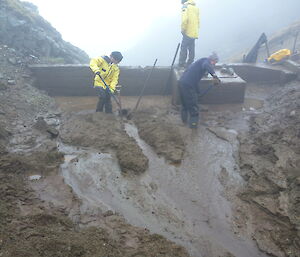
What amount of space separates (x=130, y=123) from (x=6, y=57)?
15.2 feet

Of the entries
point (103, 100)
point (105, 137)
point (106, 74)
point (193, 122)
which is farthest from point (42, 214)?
point (193, 122)

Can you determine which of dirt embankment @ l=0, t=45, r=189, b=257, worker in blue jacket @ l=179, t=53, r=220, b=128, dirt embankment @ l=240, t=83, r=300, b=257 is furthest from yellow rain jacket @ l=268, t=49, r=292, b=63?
dirt embankment @ l=0, t=45, r=189, b=257

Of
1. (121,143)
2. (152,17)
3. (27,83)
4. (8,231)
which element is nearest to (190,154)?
(121,143)

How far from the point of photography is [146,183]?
194 inches

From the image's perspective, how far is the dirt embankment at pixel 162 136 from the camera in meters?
5.72

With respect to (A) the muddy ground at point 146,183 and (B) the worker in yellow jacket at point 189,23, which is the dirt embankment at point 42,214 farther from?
(B) the worker in yellow jacket at point 189,23

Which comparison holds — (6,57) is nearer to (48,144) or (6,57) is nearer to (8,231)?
(48,144)

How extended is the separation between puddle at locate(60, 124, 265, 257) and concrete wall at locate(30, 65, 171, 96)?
3412 millimetres

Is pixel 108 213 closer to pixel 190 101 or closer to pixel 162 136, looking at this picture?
pixel 162 136

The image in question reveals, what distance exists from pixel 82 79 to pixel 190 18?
11.7ft

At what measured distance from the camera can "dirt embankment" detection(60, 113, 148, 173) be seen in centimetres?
533

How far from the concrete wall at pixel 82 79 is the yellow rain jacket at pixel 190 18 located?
1.29 metres

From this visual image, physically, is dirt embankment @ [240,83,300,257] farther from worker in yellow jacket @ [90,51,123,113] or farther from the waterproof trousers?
worker in yellow jacket @ [90,51,123,113]

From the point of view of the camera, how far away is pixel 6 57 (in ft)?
28.8
